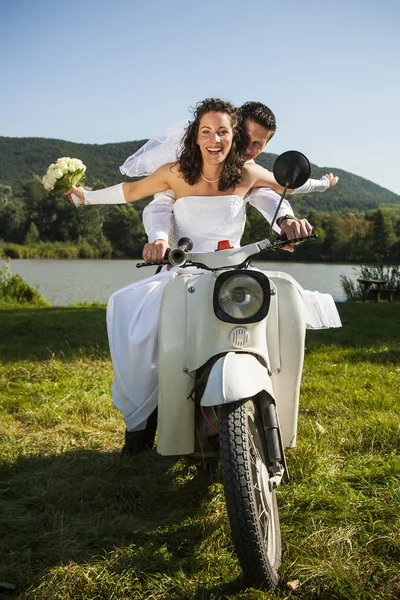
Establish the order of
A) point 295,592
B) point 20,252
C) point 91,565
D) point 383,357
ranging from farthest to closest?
1. point 20,252
2. point 383,357
3. point 91,565
4. point 295,592

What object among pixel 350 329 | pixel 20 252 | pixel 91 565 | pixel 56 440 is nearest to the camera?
pixel 91 565

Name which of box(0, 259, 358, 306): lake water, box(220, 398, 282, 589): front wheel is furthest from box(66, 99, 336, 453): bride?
box(0, 259, 358, 306): lake water

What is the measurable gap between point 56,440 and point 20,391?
1353 mm

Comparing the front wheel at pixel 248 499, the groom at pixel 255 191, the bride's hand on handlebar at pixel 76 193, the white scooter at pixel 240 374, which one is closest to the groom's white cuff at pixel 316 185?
the groom at pixel 255 191

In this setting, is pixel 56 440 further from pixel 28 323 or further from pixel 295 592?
pixel 28 323

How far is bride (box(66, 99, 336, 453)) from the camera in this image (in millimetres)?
2781

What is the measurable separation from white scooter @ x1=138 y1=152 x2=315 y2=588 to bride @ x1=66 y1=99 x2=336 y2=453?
38 centimetres

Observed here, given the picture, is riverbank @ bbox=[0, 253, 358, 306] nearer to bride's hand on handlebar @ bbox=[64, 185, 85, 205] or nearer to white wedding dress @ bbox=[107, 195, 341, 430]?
bride's hand on handlebar @ bbox=[64, 185, 85, 205]

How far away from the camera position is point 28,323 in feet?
28.8

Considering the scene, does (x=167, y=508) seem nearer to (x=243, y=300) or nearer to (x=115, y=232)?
(x=243, y=300)

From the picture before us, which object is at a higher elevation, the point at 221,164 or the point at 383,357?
the point at 221,164

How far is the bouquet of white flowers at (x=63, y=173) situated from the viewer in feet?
10.5

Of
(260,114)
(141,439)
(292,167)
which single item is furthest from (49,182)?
(292,167)

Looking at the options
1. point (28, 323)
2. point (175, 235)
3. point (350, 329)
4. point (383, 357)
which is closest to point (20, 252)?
point (28, 323)
